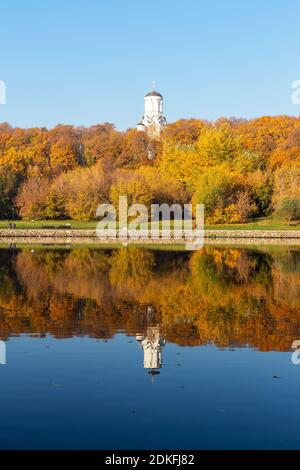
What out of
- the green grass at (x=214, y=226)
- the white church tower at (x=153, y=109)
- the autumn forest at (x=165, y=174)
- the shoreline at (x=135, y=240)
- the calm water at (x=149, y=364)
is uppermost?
the white church tower at (x=153, y=109)

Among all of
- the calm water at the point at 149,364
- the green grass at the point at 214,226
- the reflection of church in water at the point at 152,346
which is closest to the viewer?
the calm water at the point at 149,364

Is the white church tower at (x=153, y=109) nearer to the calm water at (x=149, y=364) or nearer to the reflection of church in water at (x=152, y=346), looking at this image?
the calm water at (x=149, y=364)

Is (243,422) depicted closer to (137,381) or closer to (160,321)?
(137,381)

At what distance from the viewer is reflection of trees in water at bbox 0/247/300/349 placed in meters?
16.1

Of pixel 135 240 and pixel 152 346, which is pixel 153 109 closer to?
pixel 135 240

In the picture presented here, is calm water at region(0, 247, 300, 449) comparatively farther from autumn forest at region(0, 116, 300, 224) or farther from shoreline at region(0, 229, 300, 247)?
autumn forest at region(0, 116, 300, 224)

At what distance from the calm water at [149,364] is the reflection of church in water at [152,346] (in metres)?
0.03

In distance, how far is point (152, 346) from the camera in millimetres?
14617

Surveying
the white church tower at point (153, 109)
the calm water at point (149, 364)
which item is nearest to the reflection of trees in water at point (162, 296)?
the calm water at point (149, 364)

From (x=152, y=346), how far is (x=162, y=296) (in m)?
7.12

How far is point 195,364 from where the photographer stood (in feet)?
41.8

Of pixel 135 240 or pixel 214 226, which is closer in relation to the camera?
pixel 135 240

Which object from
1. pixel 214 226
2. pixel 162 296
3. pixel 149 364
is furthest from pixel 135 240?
pixel 149 364

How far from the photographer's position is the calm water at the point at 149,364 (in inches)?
364
